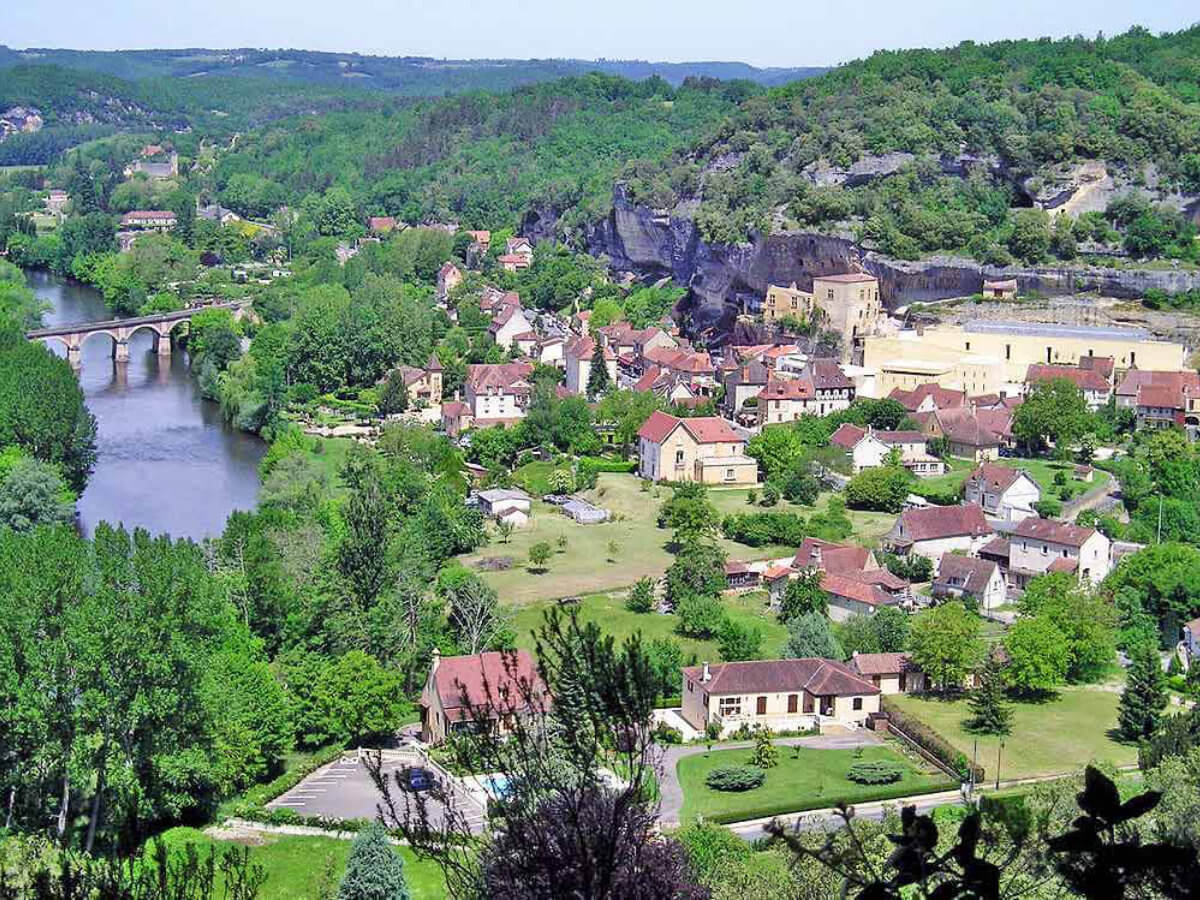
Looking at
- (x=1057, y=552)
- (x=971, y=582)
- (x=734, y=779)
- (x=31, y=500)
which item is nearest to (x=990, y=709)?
(x=734, y=779)

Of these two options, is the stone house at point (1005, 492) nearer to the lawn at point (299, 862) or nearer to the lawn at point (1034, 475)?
the lawn at point (1034, 475)

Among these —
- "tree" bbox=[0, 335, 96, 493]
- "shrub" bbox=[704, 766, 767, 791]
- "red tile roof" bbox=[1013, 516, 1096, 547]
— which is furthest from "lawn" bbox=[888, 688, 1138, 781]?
"tree" bbox=[0, 335, 96, 493]

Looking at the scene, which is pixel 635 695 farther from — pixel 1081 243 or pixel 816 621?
pixel 1081 243

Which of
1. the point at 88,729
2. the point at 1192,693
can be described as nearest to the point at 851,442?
the point at 1192,693

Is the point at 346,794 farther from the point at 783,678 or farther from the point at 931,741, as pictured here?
the point at 931,741

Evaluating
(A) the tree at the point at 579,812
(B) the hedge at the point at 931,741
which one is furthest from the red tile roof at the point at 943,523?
(A) the tree at the point at 579,812

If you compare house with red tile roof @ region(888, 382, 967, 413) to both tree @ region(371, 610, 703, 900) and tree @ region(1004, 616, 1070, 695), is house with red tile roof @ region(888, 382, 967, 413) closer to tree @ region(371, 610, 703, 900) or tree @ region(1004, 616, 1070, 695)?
tree @ region(1004, 616, 1070, 695)
